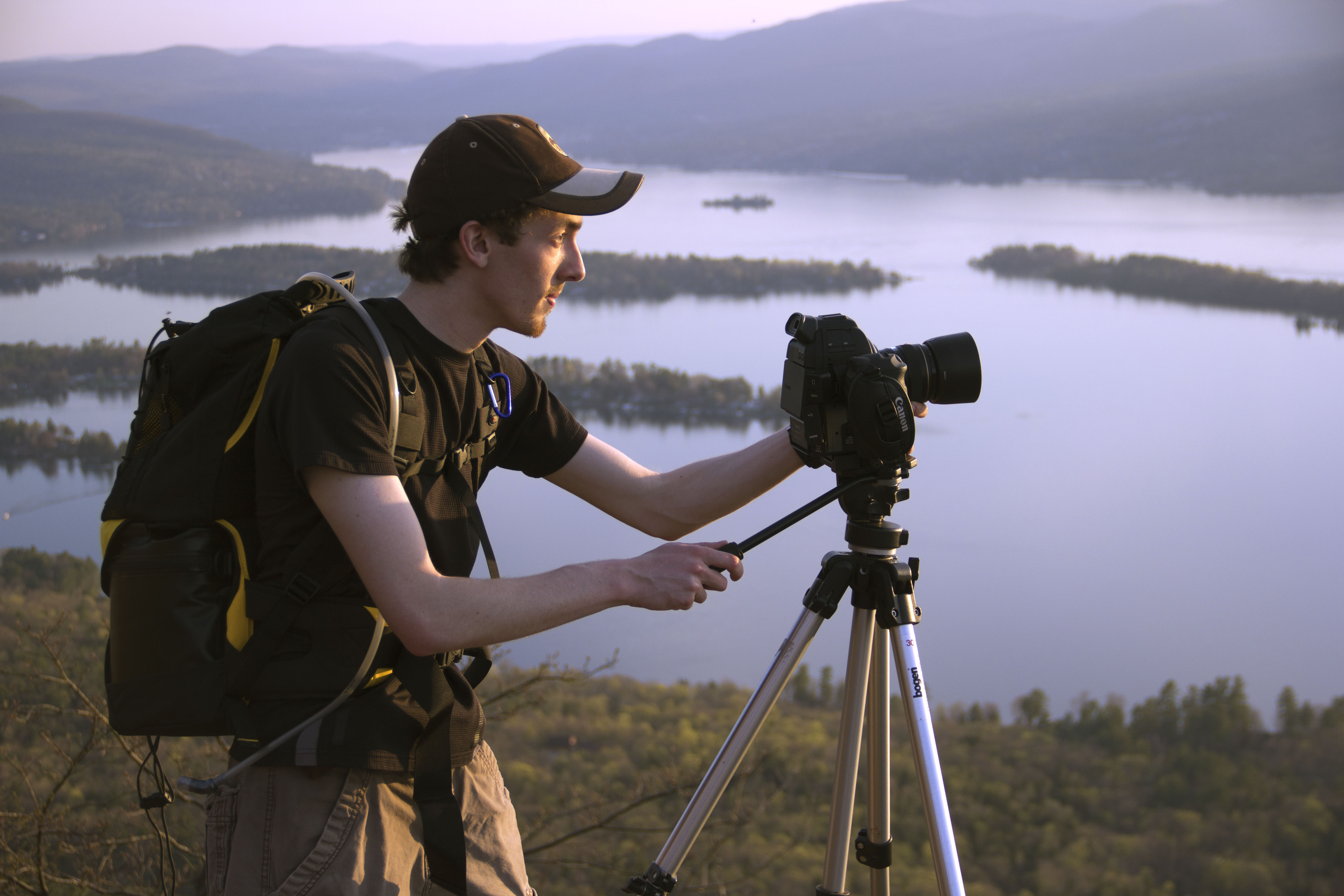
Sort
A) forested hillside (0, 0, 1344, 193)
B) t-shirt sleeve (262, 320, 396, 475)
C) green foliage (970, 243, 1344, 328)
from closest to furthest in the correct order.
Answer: t-shirt sleeve (262, 320, 396, 475) < green foliage (970, 243, 1344, 328) < forested hillside (0, 0, 1344, 193)

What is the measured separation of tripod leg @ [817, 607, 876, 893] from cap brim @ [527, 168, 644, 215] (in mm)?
707

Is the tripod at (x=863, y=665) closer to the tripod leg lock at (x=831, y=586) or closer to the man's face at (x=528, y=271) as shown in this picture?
the tripod leg lock at (x=831, y=586)

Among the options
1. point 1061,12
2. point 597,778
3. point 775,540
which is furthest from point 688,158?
point 597,778

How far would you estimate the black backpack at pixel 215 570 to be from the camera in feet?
3.93

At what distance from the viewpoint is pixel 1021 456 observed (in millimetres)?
22703

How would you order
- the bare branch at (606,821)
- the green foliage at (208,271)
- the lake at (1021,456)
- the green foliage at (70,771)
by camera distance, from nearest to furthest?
the green foliage at (70,771) < the bare branch at (606,821) < the green foliage at (208,271) < the lake at (1021,456)

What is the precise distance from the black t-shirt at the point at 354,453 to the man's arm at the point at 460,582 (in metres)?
0.04

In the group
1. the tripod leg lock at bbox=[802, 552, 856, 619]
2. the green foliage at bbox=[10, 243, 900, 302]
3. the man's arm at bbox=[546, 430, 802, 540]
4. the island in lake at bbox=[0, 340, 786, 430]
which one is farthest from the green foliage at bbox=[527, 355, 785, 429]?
the tripod leg lock at bbox=[802, 552, 856, 619]

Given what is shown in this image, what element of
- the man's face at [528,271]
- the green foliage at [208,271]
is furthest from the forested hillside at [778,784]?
the green foliage at [208,271]

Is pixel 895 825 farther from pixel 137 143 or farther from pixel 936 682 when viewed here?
pixel 137 143

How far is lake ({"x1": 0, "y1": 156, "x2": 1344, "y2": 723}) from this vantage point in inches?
615

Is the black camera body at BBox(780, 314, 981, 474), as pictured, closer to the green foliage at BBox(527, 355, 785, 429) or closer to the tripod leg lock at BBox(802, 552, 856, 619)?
the tripod leg lock at BBox(802, 552, 856, 619)

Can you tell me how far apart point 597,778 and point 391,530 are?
837 cm

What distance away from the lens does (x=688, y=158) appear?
37500 millimetres
